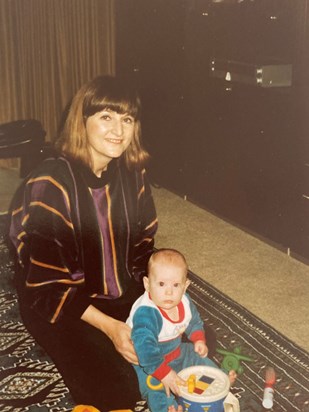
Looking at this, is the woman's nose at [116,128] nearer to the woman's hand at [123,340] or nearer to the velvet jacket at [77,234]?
the velvet jacket at [77,234]

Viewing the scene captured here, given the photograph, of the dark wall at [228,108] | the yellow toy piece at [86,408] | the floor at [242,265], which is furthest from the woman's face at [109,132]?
the dark wall at [228,108]

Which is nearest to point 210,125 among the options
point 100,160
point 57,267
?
point 100,160

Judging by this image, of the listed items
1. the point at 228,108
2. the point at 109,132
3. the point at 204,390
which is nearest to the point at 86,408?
the point at 204,390

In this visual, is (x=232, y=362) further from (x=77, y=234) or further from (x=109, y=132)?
(x=109, y=132)

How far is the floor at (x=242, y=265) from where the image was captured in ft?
7.69

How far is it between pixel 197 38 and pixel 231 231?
973 mm

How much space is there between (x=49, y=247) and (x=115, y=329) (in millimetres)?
272

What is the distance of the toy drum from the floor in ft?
2.00

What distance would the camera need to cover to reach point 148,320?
1.61m

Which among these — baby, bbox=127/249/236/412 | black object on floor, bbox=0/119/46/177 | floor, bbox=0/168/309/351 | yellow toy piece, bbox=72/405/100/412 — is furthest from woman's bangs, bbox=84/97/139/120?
black object on floor, bbox=0/119/46/177

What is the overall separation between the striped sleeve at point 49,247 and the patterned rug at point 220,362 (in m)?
0.32

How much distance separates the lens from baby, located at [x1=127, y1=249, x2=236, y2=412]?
5.13 feet

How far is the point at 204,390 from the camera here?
60.9 inches

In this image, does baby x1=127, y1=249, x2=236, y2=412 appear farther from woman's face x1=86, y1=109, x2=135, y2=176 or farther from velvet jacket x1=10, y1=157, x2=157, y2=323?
woman's face x1=86, y1=109, x2=135, y2=176
